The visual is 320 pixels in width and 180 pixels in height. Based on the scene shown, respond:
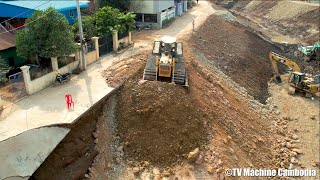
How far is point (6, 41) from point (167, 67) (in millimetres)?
12825

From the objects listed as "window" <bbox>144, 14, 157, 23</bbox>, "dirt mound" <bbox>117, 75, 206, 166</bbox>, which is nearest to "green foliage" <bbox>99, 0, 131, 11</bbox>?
"window" <bbox>144, 14, 157, 23</bbox>

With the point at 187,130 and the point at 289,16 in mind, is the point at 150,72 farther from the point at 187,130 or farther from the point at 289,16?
the point at 289,16

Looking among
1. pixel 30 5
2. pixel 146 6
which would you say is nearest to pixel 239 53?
pixel 146 6

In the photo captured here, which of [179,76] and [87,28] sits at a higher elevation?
[87,28]

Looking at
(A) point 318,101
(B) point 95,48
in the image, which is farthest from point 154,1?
(A) point 318,101

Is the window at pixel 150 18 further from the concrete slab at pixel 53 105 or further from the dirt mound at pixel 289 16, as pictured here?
the dirt mound at pixel 289 16

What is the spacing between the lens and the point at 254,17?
57438 mm

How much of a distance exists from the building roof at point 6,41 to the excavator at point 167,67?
34.7 ft

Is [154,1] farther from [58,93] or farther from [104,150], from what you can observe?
[104,150]

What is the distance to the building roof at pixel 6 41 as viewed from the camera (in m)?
22.6

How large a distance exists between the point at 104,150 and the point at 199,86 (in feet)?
28.2

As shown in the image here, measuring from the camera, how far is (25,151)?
1502cm

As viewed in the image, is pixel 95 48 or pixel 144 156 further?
pixel 95 48

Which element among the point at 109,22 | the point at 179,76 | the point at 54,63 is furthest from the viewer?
the point at 109,22
